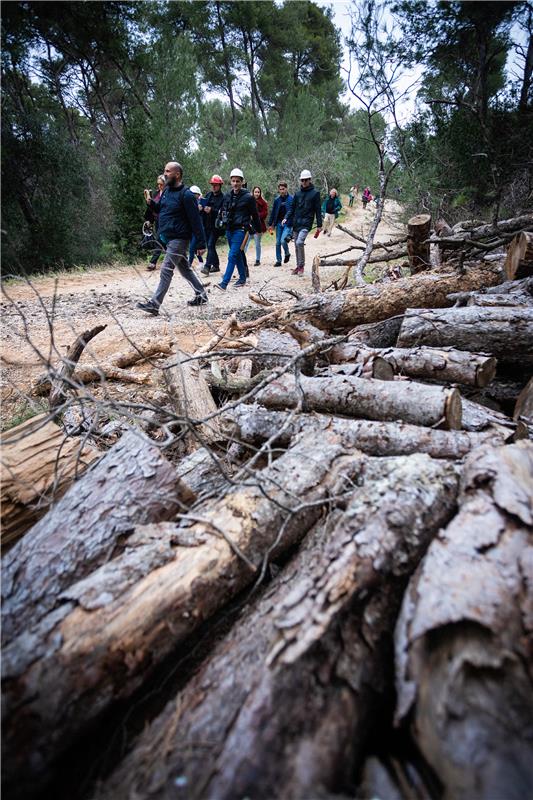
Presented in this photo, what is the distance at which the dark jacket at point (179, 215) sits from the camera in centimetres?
523

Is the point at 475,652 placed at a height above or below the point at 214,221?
below

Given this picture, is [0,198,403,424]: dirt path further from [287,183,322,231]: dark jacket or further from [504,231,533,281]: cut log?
[504,231,533,281]: cut log

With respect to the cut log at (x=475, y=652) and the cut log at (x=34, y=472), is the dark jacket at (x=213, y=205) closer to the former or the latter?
the cut log at (x=34, y=472)

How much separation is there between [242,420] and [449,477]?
1.28 metres

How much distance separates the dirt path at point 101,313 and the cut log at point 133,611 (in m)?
1.04

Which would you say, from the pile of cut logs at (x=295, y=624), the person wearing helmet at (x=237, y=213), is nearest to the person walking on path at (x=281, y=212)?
the person wearing helmet at (x=237, y=213)

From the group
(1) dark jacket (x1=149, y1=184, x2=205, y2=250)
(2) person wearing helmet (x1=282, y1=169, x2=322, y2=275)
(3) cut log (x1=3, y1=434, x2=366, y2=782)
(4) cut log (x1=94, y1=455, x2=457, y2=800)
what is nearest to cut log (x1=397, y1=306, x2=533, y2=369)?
(3) cut log (x1=3, y1=434, x2=366, y2=782)

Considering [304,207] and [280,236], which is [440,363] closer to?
[304,207]

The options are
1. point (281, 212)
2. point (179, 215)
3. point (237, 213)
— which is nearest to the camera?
point (179, 215)

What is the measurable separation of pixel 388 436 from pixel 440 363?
857mm

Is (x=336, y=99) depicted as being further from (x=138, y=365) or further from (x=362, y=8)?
(x=138, y=365)

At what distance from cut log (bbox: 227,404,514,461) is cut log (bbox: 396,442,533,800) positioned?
575mm

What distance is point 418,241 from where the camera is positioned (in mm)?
4938

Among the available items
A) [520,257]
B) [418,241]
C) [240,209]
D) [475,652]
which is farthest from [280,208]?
[475,652]
